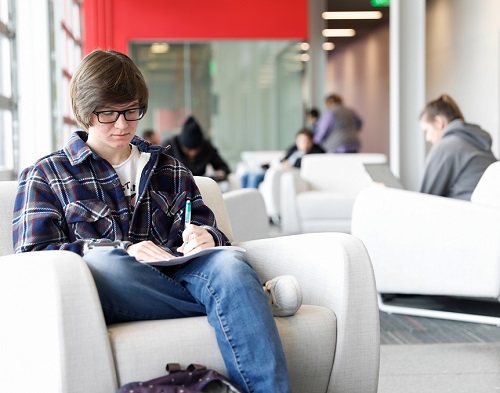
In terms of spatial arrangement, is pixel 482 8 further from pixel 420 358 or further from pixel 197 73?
pixel 420 358

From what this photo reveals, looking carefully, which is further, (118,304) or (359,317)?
(359,317)

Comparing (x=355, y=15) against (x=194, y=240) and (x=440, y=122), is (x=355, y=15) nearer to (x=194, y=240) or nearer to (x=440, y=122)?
(x=440, y=122)

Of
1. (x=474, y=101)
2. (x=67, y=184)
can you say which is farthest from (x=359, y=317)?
(x=474, y=101)

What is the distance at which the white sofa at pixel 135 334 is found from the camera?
196cm

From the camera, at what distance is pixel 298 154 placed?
378 inches

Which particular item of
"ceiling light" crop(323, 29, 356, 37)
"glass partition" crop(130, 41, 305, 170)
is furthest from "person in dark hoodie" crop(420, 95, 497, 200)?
"ceiling light" crop(323, 29, 356, 37)

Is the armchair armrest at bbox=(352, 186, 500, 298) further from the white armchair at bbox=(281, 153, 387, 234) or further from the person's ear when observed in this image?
the white armchair at bbox=(281, 153, 387, 234)

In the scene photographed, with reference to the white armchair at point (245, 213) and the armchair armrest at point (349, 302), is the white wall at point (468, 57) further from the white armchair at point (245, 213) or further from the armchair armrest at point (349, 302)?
the armchair armrest at point (349, 302)

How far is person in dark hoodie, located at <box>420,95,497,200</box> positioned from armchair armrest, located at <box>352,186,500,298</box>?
23.7 inches

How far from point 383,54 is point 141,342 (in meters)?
15.7

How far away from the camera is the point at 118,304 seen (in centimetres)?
213

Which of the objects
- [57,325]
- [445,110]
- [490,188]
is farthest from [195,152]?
[57,325]

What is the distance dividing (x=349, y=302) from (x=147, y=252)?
531 mm

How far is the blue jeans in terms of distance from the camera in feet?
6.45
